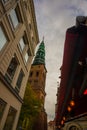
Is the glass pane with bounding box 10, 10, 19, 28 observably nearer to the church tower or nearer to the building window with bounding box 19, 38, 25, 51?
the building window with bounding box 19, 38, 25, 51

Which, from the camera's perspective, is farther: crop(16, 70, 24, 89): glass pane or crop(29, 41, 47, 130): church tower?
crop(29, 41, 47, 130): church tower

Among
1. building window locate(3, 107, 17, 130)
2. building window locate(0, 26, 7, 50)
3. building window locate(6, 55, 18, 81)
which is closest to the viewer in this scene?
building window locate(0, 26, 7, 50)

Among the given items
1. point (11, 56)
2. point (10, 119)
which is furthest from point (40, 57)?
point (11, 56)

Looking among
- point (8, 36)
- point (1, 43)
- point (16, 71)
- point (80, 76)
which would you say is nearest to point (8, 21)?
point (8, 36)

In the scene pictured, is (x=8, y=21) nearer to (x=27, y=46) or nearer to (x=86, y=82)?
(x=27, y=46)

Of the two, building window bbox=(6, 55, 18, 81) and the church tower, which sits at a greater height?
the church tower

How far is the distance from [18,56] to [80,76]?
7.78 m

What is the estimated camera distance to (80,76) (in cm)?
409

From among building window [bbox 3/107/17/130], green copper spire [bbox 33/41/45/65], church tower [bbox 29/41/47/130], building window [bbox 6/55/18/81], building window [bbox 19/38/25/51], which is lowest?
building window [bbox 3/107/17/130]

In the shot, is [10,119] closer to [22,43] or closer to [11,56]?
[11,56]

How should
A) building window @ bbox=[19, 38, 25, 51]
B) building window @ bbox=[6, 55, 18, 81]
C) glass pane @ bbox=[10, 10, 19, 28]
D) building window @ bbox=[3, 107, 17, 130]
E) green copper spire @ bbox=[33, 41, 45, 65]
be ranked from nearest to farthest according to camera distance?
building window @ bbox=[3, 107, 17, 130]
building window @ bbox=[6, 55, 18, 81]
glass pane @ bbox=[10, 10, 19, 28]
building window @ bbox=[19, 38, 25, 51]
green copper spire @ bbox=[33, 41, 45, 65]

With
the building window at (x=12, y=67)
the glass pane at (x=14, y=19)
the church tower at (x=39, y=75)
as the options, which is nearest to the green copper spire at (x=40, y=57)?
the church tower at (x=39, y=75)

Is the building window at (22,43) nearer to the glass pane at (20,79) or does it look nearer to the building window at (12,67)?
the building window at (12,67)

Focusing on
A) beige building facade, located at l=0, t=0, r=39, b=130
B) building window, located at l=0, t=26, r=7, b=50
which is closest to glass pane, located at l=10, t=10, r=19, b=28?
beige building facade, located at l=0, t=0, r=39, b=130
